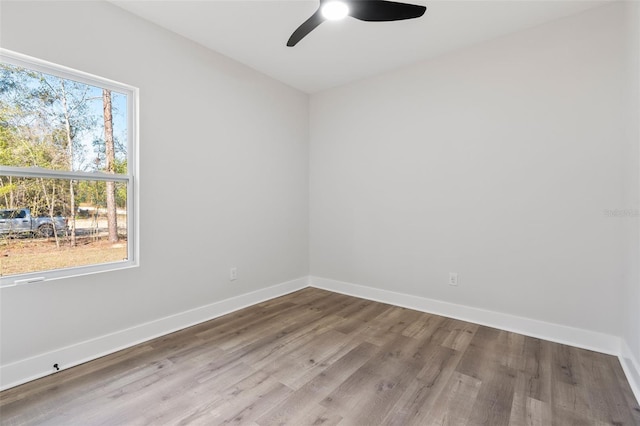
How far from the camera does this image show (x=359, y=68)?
10.8 feet

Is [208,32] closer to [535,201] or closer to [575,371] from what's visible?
[535,201]

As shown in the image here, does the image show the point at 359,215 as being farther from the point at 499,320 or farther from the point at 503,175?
the point at 499,320

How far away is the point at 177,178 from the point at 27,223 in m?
1.04

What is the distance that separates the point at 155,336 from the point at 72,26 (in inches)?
94.7

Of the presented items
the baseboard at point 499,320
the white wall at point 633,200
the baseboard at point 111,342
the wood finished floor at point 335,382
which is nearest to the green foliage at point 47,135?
the baseboard at point 111,342

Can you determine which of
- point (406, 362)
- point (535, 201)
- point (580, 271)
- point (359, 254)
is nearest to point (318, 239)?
point (359, 254)

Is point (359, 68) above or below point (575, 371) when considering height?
above

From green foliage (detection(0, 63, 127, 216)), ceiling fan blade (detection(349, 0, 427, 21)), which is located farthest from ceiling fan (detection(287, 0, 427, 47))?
green foliage (detection(0, 63, 127, 216))

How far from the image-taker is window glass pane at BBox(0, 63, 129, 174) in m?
1.89

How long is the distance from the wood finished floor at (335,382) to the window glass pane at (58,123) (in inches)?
57.3

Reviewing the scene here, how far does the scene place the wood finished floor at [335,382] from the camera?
159 cm

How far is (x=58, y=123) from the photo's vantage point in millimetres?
2080

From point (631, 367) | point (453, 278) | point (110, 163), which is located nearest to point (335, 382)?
point (453, 278)

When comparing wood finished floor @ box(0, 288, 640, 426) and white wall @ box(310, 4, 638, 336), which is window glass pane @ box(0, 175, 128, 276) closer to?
wood finished floor @ box(0, 288, 640, 426)
